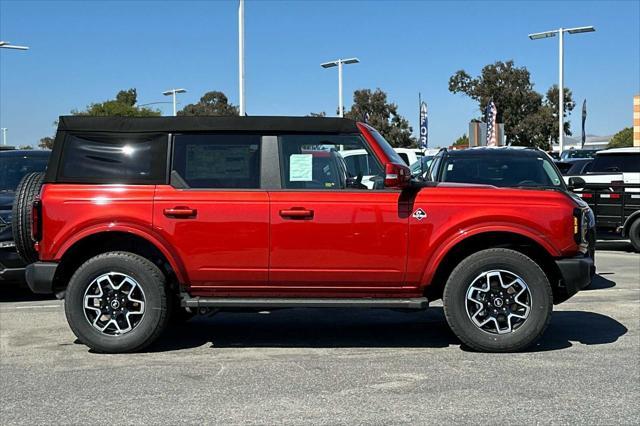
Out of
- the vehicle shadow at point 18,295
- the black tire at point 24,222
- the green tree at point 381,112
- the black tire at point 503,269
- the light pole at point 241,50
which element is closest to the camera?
the black tire at point 503,269

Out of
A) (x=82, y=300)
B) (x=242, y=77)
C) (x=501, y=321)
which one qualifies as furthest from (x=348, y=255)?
(x=242, y=77)

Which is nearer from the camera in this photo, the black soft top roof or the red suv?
the red suv

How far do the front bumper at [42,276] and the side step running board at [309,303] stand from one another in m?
1.07

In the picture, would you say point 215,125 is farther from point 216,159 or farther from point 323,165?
point 323,165

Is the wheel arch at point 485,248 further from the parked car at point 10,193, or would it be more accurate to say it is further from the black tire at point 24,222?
the parked car at point 10,193

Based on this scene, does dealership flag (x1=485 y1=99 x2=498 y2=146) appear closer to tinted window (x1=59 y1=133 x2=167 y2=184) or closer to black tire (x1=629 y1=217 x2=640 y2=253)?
black tire (x1=629 y1=217 x2=640 y2=253)

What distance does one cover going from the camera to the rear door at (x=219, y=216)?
5.71m

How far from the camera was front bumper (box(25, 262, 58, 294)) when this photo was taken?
18.9 feet

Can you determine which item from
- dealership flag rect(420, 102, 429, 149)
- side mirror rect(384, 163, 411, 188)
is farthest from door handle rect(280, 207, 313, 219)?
dealership flag rect(420, 102, 429, 149)

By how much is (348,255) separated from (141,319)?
5.72 feet

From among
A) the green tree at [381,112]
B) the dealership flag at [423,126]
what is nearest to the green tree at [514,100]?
the green tree at [381,112]

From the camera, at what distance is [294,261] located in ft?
18.8

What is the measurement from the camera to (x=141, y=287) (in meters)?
5.79

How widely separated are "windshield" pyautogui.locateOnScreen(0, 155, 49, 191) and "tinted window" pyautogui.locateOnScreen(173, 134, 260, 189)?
4.42 meters
